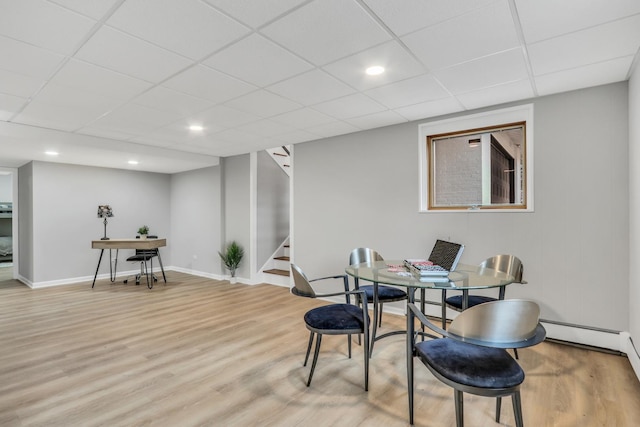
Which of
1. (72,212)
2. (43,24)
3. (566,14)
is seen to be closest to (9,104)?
(43,24)

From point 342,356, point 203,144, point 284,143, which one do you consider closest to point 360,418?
point 342,356

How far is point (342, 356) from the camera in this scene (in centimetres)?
289

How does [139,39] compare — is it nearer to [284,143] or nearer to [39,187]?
[284,143]

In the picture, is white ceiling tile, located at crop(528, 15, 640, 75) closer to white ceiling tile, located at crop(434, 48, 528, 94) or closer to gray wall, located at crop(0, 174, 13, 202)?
white ceiling tile, located at crop(434, 48, 528, 94)

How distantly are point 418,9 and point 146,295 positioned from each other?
5368mm

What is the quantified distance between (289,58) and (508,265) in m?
2.56

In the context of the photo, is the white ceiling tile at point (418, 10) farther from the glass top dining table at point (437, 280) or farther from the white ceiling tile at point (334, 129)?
the white ceiling tile at point (334, 129)

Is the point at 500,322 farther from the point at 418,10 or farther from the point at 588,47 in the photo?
the point at 588,47

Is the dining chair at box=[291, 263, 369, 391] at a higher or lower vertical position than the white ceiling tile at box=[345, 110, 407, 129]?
lower

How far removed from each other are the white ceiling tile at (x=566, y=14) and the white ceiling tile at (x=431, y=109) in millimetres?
1233

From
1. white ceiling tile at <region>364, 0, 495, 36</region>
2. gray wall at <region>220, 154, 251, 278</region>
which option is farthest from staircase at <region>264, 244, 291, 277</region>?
white ceiling tile at <region>364, 0, 495, 36</region>

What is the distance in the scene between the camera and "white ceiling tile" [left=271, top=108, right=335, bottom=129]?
3.68 meters

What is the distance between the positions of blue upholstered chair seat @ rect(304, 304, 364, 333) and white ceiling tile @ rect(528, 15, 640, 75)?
2.32 m

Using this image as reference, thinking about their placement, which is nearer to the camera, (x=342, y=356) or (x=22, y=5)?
(x=22, y=5)
